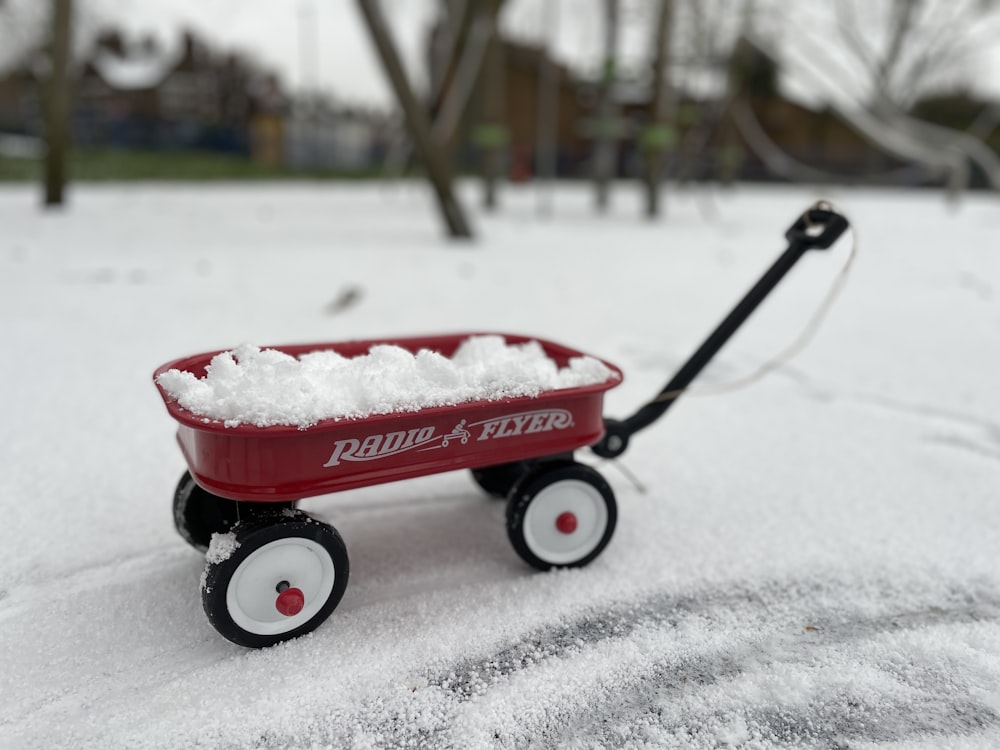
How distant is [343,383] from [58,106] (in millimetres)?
6662

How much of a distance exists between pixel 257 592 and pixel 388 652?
10.6 inches

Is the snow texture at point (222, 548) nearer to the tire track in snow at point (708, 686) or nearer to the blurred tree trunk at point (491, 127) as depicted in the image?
the tire track in snow at point (708, 686)

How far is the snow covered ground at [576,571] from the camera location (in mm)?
1316

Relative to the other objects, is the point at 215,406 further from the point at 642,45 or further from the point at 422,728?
the point at 642,45

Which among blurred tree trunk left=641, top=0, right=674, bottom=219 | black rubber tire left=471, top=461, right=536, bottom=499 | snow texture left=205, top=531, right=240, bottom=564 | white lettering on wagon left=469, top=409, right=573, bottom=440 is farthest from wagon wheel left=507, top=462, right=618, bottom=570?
blurred tree trunk left=641, top=0, right=674, bottom=219

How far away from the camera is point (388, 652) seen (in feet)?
4.75

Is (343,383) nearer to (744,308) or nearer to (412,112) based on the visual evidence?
(744,308)

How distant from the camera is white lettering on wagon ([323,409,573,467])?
142 centimetres

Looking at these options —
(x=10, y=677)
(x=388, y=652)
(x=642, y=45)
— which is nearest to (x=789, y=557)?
(x=388, y=652)

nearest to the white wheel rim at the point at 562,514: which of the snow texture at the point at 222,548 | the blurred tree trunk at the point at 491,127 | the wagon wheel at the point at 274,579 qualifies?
the wagon wheel at the point at 274,579

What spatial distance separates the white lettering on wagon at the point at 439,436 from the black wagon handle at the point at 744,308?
30 centimetres

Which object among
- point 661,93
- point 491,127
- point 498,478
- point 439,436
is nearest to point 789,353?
point 498,478

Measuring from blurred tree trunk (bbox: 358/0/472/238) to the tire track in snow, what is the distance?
4.55 m

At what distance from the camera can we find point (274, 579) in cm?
143
